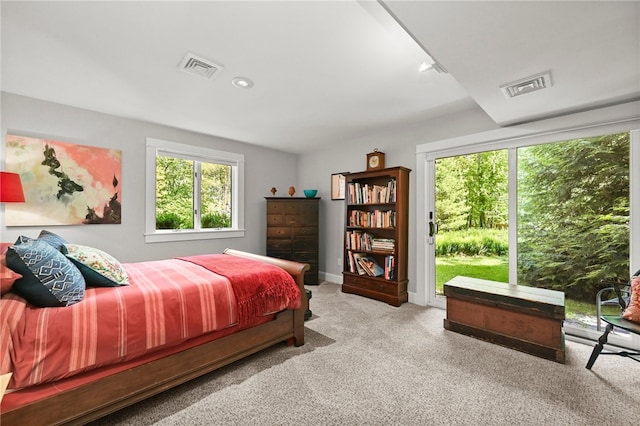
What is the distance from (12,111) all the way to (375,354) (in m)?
4.04

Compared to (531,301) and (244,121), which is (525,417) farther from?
(244,121)

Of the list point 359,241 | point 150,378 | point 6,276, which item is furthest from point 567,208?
point 6,276

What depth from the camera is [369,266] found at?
3.85 m

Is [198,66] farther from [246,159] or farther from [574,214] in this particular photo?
[574,214]

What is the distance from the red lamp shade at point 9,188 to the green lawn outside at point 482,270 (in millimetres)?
4208

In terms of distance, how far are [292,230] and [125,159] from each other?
95.4 inches

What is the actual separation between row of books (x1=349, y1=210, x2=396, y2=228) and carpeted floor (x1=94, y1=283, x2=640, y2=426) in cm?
153

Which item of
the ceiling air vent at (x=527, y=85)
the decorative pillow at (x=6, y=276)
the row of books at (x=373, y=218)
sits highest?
the ceiling air vent at (x=527, y=85)

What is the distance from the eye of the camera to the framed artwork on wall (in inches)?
181

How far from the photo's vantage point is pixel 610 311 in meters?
2.50

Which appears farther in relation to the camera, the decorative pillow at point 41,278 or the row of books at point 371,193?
the row of books at point 371,193

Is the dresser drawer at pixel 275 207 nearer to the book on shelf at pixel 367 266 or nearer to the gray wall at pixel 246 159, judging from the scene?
the gray wall at pixel 246 159

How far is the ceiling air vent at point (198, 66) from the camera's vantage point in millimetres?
2133

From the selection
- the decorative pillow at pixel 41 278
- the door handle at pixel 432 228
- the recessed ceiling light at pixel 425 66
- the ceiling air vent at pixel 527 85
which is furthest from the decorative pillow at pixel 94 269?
the door handle at pixel 432 228
